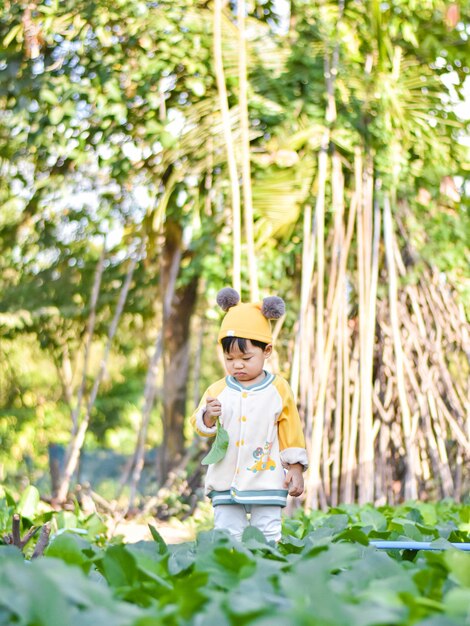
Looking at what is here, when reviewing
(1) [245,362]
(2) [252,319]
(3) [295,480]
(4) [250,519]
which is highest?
(2) [252,319]

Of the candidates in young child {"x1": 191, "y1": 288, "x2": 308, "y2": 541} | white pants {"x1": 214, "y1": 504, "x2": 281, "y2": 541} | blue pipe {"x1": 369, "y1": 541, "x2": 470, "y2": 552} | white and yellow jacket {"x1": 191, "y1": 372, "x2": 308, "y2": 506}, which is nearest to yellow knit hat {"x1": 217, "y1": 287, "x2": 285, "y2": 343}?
young child {"x1": 191, "y1": 288, "x2": 308, "y2": 541}

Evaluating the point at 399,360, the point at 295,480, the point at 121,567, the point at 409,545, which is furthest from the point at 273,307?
the point at 399,360

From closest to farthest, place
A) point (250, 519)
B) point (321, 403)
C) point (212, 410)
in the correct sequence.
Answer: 1. point (212, 410)
2. point (250, 519)
3. point (321, 403)

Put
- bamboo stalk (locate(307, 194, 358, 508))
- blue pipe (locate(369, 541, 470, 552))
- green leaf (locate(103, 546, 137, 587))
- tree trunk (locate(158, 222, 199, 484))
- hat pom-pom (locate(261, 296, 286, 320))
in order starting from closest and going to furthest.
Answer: green leaf (locate(103, 546, 137, 587)), blue pipe (locate(369, 541, 470, 552)), hat pom-pom (locate(261, 296, 286, 320)), bamboo stalk (locate(307, 194, 358, 508)), tree trunk (locate(158, 222, 199, 484))

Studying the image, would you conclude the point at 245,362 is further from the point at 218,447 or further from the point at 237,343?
the point at 218,447

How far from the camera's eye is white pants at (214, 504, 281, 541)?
2.34m

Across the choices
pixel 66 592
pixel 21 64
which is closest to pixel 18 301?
pixel 21 64

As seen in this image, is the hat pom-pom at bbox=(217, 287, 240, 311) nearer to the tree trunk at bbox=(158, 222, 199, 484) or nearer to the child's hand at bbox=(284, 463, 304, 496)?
the child's hand at bbox=(284, 463, 304, 496)

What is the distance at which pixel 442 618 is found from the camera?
0.96 meters

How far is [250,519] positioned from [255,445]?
0.20 metres

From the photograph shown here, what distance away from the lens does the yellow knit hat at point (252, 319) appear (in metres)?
2.36

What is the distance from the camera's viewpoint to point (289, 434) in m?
2.37

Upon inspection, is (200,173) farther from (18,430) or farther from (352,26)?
(18,430)

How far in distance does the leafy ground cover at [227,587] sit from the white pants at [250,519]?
70 cm
